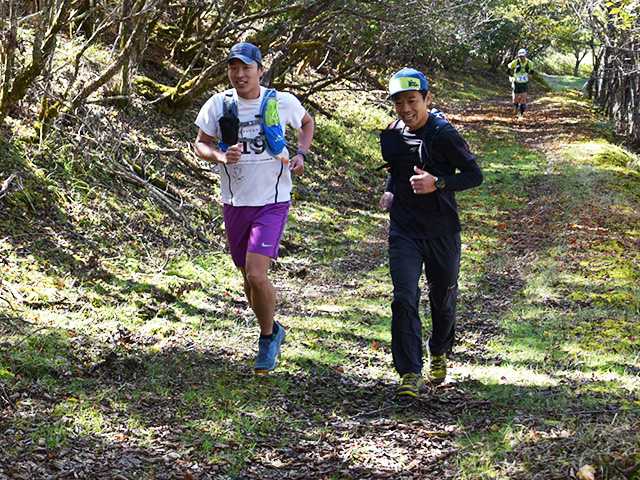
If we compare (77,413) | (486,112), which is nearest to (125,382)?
(77,413)

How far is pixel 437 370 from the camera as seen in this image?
205 inches

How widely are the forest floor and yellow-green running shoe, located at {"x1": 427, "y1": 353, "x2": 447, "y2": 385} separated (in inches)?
3.4

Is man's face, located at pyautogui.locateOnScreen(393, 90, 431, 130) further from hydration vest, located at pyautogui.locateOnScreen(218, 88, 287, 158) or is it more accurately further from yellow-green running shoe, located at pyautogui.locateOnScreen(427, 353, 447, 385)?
yellow-green running shoe, located at pyautogui.locateOnScreen(427, 353, 447, 385)

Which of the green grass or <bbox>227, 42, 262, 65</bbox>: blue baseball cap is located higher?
the green grass

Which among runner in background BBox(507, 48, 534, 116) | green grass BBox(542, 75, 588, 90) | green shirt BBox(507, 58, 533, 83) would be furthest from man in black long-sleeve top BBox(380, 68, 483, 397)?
green grass BBox(542, 75, 588, 90)

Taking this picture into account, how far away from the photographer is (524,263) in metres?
9.34

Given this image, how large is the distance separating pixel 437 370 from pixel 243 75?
8.98 ft

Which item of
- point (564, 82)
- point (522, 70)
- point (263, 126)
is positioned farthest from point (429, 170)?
point (564, 82)

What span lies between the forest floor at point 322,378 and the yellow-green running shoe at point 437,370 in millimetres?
85

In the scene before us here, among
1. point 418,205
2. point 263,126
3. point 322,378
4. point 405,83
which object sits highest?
point 405,83

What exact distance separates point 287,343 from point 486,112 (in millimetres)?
23539

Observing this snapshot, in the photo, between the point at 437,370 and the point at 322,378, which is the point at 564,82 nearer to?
the point at 437,370

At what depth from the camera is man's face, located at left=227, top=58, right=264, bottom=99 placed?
480 cm

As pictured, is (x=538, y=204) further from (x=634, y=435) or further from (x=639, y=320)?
(x=634, y=435)
